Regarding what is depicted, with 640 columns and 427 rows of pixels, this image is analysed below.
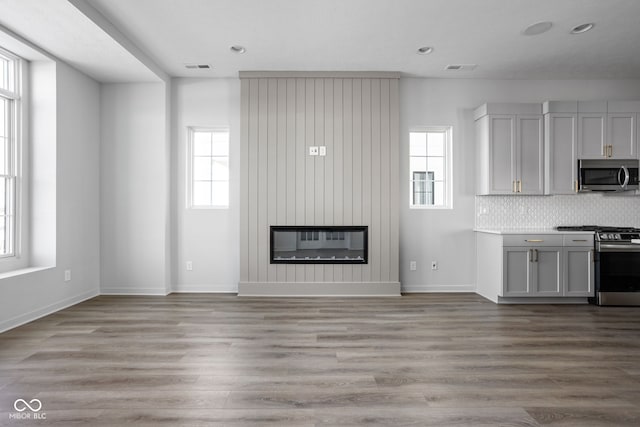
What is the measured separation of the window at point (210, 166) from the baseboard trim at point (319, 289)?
120 cm

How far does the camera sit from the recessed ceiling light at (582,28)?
11.8 ft

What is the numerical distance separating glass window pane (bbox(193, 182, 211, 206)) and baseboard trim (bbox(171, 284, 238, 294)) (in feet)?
3.55

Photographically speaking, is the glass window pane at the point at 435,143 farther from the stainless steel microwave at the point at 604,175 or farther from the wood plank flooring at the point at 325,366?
the wood plank flooring at the point at 325,366

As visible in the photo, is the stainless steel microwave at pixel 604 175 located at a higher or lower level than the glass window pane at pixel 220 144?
lower

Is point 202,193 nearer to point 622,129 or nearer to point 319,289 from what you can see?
point 319,289

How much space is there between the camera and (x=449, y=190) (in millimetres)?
5137

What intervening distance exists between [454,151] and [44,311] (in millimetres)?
4992

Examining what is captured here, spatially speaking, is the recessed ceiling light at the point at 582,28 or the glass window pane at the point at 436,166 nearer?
the recessed ceiling light at the point at 582,28

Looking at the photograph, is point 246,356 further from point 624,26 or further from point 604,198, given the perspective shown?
point 604,198

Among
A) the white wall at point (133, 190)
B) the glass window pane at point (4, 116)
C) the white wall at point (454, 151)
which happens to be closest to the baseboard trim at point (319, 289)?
the white wall at point (454, 151)

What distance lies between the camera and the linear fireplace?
4.89m

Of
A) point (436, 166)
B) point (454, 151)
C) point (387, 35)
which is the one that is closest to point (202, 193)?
point (387, 35)

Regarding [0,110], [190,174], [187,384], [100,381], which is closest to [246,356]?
[187,384]
